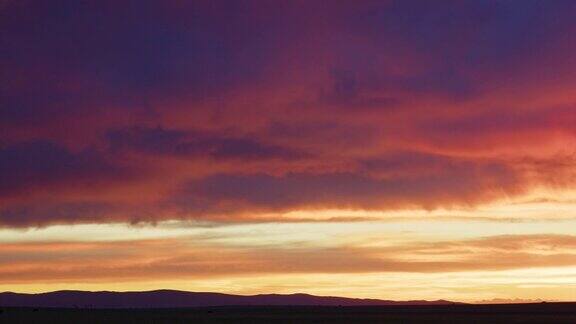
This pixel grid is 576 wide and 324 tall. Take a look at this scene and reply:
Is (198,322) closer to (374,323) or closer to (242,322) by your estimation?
(242,322)

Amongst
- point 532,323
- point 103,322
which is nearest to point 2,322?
point 103,322

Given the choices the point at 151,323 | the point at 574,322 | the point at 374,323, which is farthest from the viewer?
the point at 151,323

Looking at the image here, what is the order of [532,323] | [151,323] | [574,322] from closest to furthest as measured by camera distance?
[574,322] → [532,323] → [151,323]

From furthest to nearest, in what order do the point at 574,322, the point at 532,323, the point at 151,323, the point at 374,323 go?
1. the point at 151,323
2. the point at 374,323
3. the point at 532,323
4. the point at 574,322

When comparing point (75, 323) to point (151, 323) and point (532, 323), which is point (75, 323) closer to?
point (151, 323)

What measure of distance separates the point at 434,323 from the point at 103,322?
111 feet

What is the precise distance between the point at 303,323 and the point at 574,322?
26914mm

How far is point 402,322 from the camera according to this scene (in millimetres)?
92812

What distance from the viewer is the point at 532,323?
85188mm

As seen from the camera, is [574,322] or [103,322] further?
[103,322]

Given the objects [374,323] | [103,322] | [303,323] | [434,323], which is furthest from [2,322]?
[434,323]

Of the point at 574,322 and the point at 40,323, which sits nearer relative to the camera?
the point at 574,322

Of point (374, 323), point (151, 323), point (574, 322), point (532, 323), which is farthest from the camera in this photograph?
point (151, 323)

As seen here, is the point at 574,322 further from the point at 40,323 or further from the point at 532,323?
the point at 40,323
